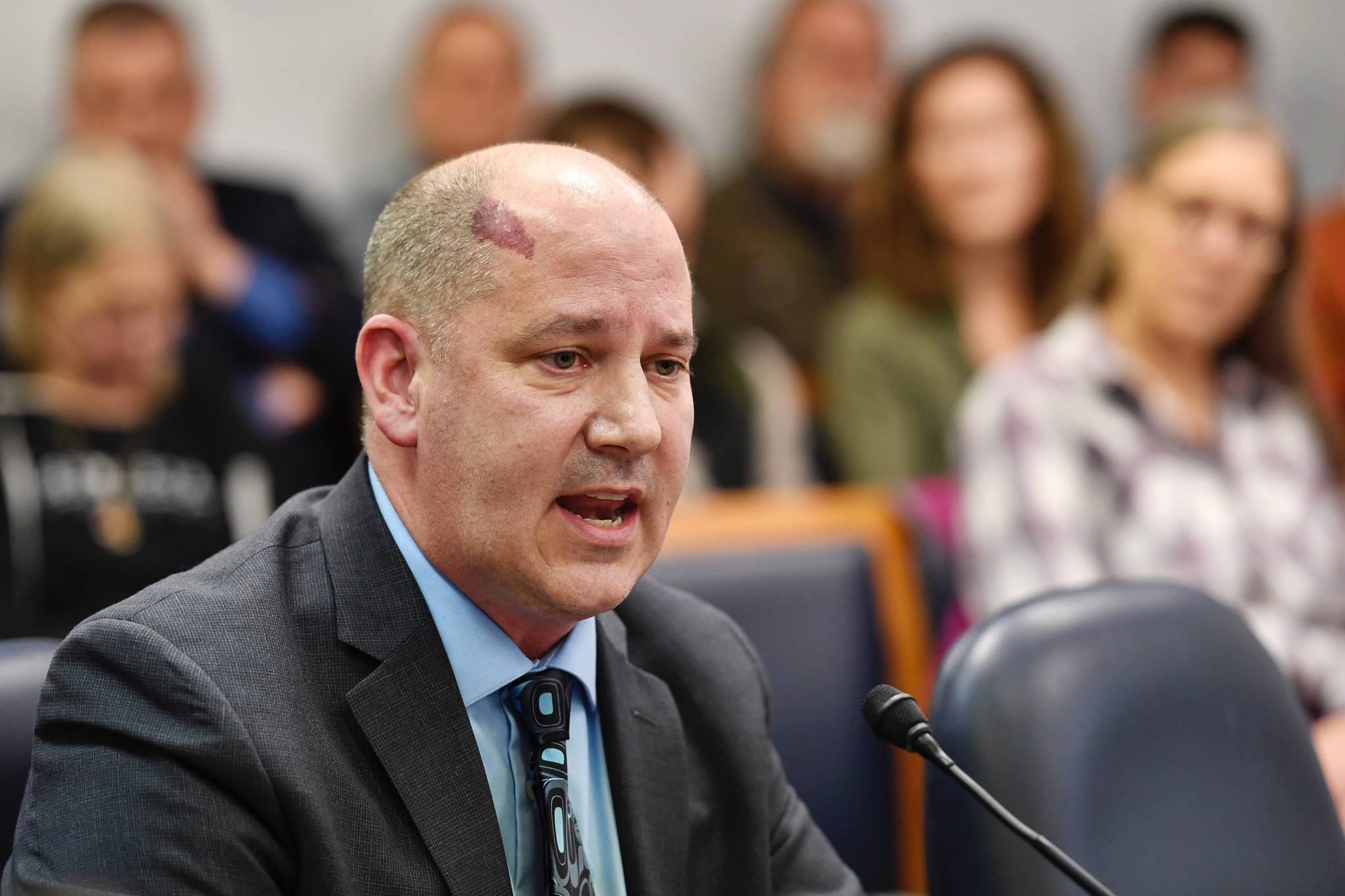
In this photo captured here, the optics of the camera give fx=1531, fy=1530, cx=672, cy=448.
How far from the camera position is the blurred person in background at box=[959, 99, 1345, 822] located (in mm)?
2234

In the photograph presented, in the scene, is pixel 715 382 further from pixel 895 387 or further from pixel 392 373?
pixel 392 373

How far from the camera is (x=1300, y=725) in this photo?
57.7 inches

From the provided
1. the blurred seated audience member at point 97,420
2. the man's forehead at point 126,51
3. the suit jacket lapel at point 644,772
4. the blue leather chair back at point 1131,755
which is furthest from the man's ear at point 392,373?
the man's forehead at point 126,51

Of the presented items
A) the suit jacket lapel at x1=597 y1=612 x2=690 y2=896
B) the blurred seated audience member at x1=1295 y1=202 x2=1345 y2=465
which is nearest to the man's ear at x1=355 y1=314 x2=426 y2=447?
the suit jacket lapel at x1=597 y1=612 x2=690 y2=896

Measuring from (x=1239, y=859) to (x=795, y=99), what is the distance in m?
3.01

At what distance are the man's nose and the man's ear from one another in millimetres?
138

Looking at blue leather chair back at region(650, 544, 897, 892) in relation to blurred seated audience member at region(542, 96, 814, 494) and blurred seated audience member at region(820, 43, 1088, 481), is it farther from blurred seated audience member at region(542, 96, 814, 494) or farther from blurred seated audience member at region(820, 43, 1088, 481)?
blurred seated audience member at region(542, 96, 814, 494)

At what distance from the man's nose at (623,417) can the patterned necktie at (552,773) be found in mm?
200

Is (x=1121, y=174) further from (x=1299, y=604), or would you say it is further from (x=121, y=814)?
(x=121, y=814)

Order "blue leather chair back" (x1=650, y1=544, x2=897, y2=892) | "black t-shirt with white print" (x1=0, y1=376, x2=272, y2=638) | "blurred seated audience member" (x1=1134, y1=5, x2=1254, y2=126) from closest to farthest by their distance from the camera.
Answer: "blue leather chair back" (x1=650, y1=544, x2=897, y2=892) → "black t-shirt with white print" (x1=0, y1=376, x2=272, y2=638) → "blurred seated audience member" (x1=1134, y1=5, x2=1254, y2=126)

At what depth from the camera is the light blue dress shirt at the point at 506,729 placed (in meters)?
1.13

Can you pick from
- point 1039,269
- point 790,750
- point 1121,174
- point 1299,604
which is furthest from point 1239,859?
point 1039,269

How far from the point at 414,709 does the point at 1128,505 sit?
145 cm

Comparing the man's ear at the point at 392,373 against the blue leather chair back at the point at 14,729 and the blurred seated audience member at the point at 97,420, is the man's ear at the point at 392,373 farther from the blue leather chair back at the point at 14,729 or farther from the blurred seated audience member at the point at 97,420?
the blurred seated audience member at the point at 97,420
